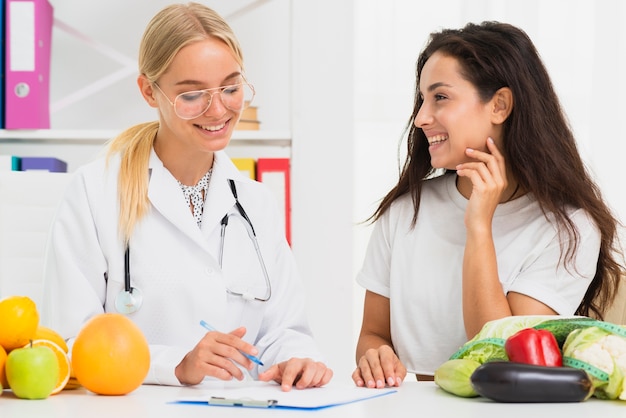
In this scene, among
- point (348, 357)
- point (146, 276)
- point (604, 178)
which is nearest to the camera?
point (146, 276)

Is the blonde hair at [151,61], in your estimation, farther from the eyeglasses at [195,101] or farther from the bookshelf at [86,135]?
the bookshelf at [86,135]

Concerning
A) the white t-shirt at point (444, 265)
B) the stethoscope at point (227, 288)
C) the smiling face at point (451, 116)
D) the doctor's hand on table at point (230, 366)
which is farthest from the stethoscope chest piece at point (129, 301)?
→ the smiling face at point (451, 116)

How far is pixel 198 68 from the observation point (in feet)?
5.62

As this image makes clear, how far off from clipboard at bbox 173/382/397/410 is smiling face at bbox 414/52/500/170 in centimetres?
62

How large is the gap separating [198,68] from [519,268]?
771 mm

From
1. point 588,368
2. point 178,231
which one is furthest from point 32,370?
point 588,368

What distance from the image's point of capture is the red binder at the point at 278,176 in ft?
8.98

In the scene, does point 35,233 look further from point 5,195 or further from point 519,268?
point 519,268

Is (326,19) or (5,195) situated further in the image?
(326,19)

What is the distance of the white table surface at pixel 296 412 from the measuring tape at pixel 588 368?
0.04 metres

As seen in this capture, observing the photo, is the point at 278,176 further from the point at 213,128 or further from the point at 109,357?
the point at 109,357

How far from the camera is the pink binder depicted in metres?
2.62

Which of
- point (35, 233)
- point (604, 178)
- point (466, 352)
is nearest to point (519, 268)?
point (466, 352)

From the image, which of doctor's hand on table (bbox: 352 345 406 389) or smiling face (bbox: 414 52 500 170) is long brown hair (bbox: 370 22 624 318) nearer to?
smiling face (bbox: 414 52 500 170)
